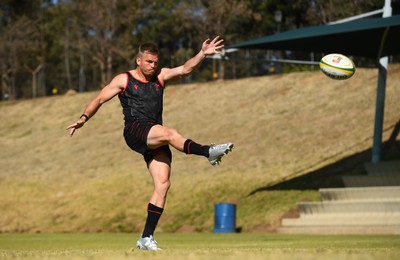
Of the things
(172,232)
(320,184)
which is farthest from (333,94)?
(172,232)

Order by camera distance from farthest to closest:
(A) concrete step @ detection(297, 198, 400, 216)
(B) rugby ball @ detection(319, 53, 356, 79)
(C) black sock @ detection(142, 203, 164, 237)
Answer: (A) concrete step @ detection(297, 198, 400, 216) < (B) rugby ball @ detection(319, 53, 356, 79) < (C) black sock @ detection(142, 203, 164, 237)

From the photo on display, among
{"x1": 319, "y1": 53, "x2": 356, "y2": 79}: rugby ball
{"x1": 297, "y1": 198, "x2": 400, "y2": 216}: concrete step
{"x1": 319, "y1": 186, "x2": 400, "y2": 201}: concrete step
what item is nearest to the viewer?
{"x1": 319, "y1": 53, "x2": 356, "y2": 79}: rugby ball

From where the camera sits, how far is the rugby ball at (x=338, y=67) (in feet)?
43.8

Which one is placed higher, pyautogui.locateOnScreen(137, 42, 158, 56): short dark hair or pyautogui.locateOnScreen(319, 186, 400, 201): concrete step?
pyautogui.locateOnScreen(137, 42, 158, 56): short dark hair

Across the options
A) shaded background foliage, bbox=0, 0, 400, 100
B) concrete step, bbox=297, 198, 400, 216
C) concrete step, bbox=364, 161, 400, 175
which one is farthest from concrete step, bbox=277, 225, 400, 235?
shaded background foliage, bbox=0, 0, 400, 100

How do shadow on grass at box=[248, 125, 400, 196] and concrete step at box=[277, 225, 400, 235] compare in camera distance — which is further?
shadow on grass at box=[248, 125, 400, 196]

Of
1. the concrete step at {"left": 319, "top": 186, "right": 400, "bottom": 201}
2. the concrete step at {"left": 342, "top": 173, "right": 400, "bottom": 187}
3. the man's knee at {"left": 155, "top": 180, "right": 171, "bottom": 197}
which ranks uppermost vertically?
the concrete step at {"left": 342, "top": 173, "right": 400, "bottom": 187}

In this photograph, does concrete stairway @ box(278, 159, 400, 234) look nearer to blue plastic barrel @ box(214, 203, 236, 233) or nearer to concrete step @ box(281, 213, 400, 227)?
concrete step @ box(281, 213, 400, 227)

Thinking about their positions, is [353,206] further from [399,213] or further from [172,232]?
[172,232]

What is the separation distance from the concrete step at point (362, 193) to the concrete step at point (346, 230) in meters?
1.31

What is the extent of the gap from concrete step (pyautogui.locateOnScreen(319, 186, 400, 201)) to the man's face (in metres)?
9.83

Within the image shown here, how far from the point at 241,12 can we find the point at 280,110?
31.8m

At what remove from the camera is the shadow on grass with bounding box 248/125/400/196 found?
22.2m

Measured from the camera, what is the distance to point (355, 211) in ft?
60.1
